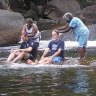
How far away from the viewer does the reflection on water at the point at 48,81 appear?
783 cm

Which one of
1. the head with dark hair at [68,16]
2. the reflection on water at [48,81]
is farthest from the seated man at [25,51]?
the reflection on water at [48,81]

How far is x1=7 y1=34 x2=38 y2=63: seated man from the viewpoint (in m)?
13.6

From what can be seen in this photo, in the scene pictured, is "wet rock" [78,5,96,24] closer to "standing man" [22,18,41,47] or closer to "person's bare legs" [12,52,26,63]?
"standing man" [22,18,41,47]

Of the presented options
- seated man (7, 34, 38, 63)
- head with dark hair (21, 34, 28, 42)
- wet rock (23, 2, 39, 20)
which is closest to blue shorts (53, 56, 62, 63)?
seated man (7, 34, 38, 63)

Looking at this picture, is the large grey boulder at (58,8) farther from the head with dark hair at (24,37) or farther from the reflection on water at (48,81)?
the reflection on water at (48,81)

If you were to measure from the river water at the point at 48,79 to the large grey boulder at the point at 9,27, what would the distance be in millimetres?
9613

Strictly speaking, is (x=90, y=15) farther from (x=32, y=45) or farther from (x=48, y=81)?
(x=48, y=81)

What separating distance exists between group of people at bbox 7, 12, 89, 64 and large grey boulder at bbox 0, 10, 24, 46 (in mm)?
8245

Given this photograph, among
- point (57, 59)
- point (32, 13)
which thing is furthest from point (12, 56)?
point (32, 13)

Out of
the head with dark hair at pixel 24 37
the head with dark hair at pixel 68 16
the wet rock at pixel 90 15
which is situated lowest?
the wet rock at pixel 90 15

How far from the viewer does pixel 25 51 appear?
13555 millimetres

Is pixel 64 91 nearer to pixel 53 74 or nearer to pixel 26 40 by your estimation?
pixel 53 74

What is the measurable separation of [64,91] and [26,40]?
604cm

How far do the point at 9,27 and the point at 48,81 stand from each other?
1409 cm
